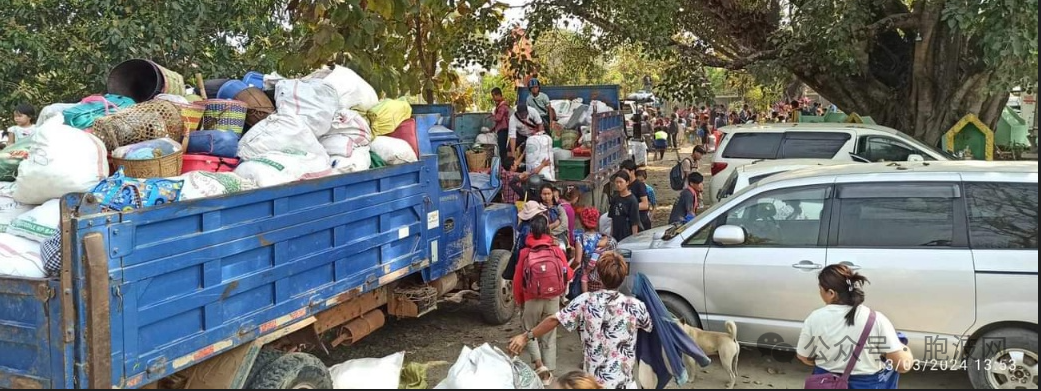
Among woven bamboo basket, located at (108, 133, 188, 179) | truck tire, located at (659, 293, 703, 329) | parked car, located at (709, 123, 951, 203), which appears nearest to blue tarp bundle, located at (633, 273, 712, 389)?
truck tire, located at (659, 293, 703, 329)

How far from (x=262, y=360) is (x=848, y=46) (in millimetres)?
11254

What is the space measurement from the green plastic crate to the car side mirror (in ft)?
18.7

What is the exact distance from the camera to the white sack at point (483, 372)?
13.2 ft

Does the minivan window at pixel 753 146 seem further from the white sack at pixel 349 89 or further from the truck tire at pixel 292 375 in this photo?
the truck tire at pixel 292 375

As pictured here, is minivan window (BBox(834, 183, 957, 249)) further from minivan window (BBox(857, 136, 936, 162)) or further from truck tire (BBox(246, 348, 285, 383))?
minivan window (BBox(857, 136, 936, 162))

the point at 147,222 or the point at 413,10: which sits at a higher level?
the point at 413,10

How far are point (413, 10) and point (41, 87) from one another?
5.18 m

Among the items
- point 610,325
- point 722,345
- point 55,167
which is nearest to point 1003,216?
point 722,345

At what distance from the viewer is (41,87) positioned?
11148 millimetres

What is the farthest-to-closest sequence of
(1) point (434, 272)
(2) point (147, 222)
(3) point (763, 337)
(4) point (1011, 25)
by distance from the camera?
(4) point (1011, 25) < (1) point (434, 272) < (3) point (763, 337) < (2) point (147, 222)

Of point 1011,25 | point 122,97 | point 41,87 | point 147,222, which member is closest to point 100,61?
point 41,87

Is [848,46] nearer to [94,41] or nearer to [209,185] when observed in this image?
[94,41]

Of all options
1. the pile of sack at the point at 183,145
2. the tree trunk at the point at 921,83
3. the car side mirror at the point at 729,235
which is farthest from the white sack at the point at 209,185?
the tree trunk at the point at 921,83

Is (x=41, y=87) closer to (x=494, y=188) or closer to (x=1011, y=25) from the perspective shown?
(x=494, y=188)
